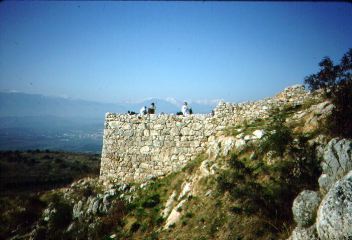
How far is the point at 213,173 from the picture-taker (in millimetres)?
12555

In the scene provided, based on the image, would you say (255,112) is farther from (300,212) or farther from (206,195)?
(300,212)

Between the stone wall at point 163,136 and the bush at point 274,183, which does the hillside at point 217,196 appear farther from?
the stone wall at point 163,136

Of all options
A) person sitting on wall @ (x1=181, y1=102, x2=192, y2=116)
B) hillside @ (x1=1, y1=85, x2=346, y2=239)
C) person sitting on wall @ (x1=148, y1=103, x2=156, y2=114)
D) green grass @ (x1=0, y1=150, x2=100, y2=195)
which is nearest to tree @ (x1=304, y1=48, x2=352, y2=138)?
hillside @ (x1=1, y1=85, x2=346, y2=239)

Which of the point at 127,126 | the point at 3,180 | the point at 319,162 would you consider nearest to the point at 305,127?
the point at 319,162

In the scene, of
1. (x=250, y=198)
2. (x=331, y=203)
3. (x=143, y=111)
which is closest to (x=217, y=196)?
(x=250, y=198)

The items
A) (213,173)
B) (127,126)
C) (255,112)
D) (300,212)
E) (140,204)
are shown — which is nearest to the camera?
(300,212)

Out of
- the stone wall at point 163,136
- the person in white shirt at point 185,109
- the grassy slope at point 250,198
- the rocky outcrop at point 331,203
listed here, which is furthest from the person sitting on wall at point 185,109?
the rocky outcrop at point 331,203

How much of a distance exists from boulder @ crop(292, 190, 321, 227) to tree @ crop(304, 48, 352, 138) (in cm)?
276

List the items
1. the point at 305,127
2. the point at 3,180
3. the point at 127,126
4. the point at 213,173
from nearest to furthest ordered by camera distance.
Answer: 1. the point at 305,127
2. the point at 213,173
3. the point at 127,126
4. the point at 3,180

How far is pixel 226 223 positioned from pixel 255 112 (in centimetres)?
863

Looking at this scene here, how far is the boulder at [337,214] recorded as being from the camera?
18.8 ft

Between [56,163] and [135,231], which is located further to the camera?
[56,163]

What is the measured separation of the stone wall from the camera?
52.5ft

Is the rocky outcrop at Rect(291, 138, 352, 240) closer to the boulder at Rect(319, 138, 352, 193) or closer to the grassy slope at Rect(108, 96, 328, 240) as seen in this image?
the boulder at Rect(319, 138, 352, 193)
